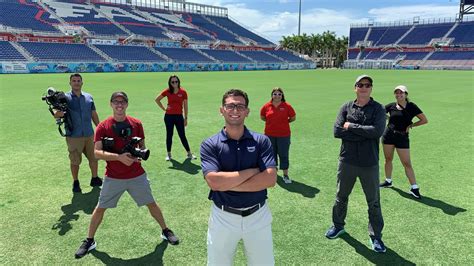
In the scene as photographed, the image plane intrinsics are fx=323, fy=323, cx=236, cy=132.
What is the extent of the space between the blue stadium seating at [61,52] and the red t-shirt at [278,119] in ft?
169

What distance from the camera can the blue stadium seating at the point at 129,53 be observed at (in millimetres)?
57516

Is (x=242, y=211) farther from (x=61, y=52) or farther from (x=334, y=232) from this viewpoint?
(x=61, y=52)

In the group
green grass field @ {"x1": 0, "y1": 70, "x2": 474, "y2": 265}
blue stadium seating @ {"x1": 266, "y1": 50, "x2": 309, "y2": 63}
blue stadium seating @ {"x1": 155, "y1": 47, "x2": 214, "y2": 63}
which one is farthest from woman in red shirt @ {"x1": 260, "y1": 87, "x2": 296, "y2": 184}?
blue stadium seating @ {"x1": 266, "y1": 50, "x2": 309, "y2": 63}

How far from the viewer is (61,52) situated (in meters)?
51.7

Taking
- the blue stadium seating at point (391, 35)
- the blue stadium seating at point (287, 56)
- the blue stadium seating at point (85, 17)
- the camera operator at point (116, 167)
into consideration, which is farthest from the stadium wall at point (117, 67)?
the camera operator at point (116, 167)

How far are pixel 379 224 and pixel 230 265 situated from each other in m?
2.47

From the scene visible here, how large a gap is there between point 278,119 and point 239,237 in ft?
13.3

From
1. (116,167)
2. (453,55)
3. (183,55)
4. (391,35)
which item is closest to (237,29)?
(183,55)

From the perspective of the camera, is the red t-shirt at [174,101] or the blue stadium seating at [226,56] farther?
the blue stadium seating at [226,56]

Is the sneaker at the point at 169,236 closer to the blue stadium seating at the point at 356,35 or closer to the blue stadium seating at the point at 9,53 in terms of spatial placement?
the blue stadium seating at the point at 9,53

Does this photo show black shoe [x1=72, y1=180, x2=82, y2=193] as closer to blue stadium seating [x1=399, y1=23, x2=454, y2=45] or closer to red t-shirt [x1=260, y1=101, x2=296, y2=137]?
red t-shirt [x1=260, y1=101, x2=296, y2=137]

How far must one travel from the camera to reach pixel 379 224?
441 centimetres

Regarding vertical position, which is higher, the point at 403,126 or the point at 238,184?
the point at 403,126

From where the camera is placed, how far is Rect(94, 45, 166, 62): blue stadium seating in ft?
189
